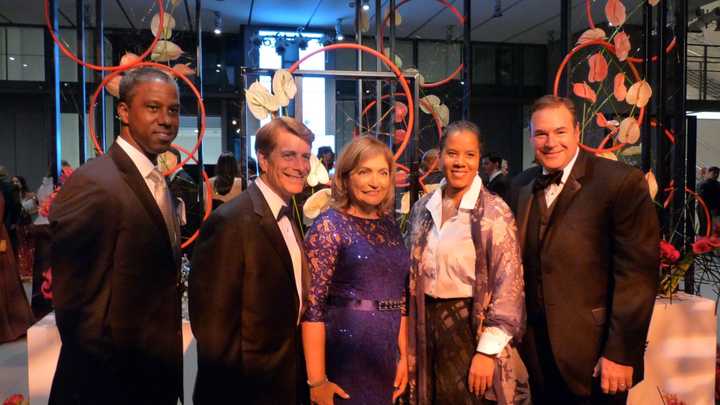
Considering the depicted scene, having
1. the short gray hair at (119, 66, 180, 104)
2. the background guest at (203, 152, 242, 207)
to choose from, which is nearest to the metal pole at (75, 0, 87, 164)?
the short gray hair at (119, 66, 180, 104)

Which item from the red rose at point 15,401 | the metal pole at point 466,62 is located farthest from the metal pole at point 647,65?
the red rose at point 15,401

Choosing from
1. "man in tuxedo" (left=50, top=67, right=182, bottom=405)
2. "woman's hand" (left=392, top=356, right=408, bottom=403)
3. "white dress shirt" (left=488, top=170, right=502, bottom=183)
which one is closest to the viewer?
"man in tuxedo" (left=50, top=67, right=182, bottom=405)

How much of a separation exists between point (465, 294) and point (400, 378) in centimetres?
37

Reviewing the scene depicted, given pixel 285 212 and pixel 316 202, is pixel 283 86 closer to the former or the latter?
pixel 316 202

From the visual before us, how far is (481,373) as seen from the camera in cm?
188

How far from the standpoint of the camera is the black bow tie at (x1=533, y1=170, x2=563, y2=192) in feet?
6.66

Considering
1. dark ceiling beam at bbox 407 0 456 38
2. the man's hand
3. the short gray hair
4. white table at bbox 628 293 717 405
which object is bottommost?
white table at bbox 628 293 717 405

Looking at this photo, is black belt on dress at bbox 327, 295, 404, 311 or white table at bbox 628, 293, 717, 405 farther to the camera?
white table at bbox 628, 293, 717, 405

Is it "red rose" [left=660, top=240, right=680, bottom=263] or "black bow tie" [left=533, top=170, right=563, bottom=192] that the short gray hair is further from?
"red rose" [left=660, top=240, right=680, bottom=263]

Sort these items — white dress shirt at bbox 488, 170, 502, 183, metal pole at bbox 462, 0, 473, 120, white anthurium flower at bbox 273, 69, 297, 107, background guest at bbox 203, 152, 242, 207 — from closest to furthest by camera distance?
white anthurium flower at bbox 273, 69, 297, 107 < metal pole at bbox 462, 0, 473, 120 < background guest at bbox 203, 152, 242, 207 < white dress shirt at bbox 488, 170, 502, 183

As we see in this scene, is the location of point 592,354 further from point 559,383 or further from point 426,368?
point 426,368

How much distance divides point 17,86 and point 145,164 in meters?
10.0

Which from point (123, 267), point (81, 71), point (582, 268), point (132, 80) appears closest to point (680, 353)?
point (582, 268)

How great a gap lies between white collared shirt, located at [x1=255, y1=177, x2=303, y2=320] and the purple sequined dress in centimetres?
4
